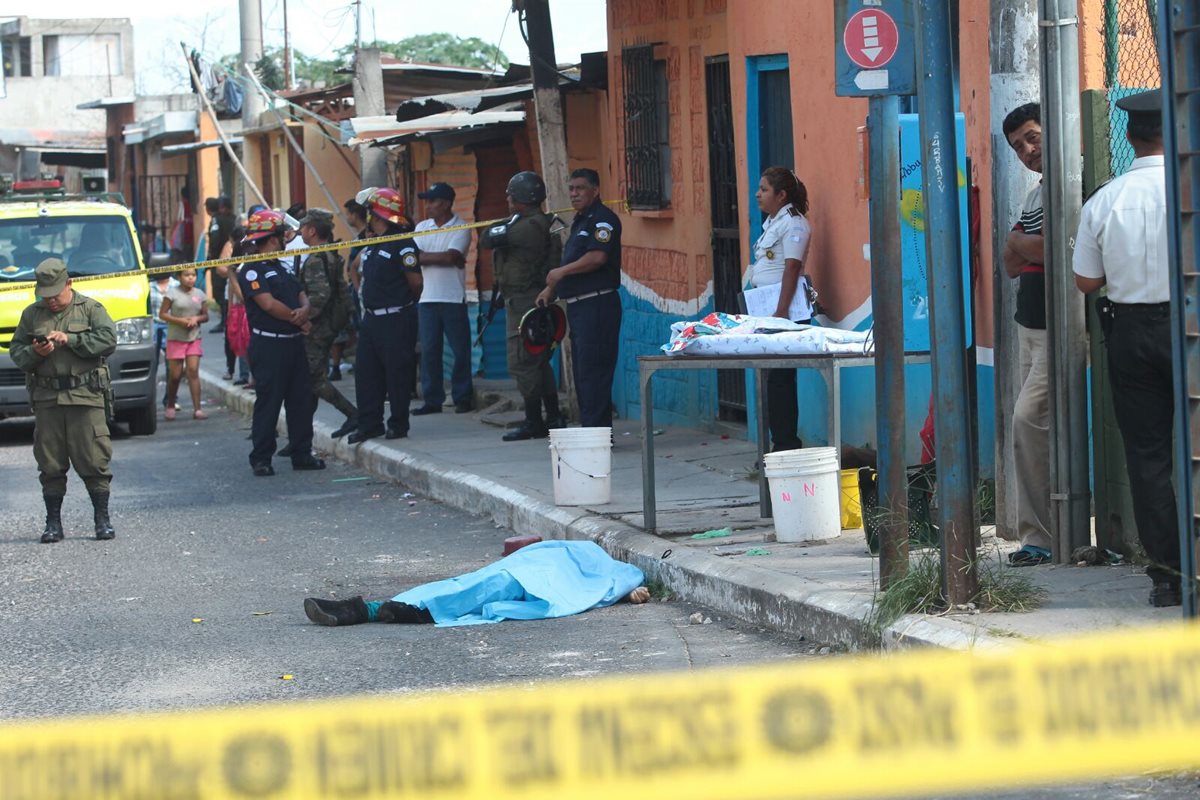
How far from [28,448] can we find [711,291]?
22.1 ft

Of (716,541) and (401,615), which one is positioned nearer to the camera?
(401,615)

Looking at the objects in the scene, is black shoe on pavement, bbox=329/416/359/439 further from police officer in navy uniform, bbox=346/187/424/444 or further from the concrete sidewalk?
police officer in navy uniform, bbox=346/187/424/444

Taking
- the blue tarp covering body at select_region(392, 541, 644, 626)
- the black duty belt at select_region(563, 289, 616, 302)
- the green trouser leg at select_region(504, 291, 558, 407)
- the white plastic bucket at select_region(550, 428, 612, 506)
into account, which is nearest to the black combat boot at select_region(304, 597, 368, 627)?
the blue tarp covering body at select_region(392, 541, 644, 626)

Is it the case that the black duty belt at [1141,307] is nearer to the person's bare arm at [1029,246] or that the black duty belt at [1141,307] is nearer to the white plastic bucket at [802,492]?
the person's bare arm at [1029,246]

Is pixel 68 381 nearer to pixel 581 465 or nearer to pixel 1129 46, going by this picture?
pixel 581 465

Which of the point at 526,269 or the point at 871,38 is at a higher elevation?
the point at 871,38

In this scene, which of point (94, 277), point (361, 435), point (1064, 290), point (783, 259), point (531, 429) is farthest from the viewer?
point (94, 277)

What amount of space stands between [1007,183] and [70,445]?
5.66m

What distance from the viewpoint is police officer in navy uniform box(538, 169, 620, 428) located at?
11500mm

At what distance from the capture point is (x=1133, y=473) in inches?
247

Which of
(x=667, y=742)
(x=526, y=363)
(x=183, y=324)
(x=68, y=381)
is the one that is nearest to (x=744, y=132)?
(x=526, y=363)

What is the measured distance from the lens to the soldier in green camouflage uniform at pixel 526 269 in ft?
41.5

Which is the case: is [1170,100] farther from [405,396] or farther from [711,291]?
[405,396]

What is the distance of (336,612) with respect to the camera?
7418 mm
